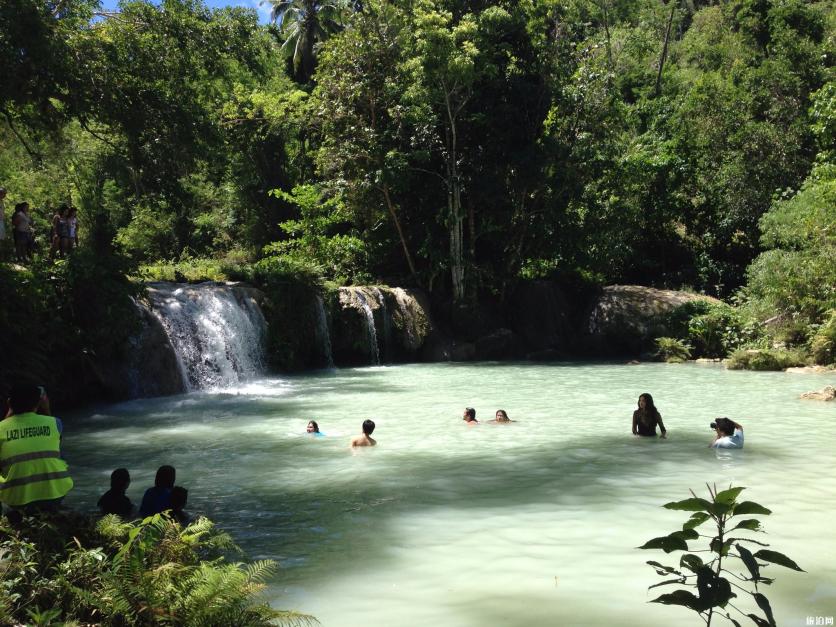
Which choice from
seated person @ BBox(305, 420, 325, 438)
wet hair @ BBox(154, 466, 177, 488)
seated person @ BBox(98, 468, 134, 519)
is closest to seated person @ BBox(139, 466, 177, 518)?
wet hair @ BBox(154, 466, 177, 488)

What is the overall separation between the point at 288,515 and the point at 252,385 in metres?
11.2

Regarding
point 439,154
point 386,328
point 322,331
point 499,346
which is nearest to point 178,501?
point 322,331

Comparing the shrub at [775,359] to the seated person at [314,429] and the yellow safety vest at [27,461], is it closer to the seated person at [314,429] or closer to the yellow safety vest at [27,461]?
the seated person at [314,429]

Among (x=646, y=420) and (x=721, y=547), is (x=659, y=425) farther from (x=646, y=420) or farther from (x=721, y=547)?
(x=721, y=547)

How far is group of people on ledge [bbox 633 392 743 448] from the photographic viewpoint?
958 cm

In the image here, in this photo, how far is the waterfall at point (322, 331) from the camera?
2197 cm

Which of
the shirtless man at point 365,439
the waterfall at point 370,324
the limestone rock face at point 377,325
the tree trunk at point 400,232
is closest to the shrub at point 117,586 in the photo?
the shirtless man at point 365,439

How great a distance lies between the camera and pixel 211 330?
17.8 m

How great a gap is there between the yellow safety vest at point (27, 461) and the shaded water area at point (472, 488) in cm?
168

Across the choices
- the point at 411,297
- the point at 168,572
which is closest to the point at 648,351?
the point at 411,297

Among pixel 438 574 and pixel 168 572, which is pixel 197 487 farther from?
pixel 168 572

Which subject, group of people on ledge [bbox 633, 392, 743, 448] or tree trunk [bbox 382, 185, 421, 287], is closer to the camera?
group of people on ledge [bbox 633, 392, 743, 448]

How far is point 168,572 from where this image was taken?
13.5 feet

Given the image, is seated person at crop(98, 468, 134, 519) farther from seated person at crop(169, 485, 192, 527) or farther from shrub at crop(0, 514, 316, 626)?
shrub at crop(0, 514, 316, 626)
